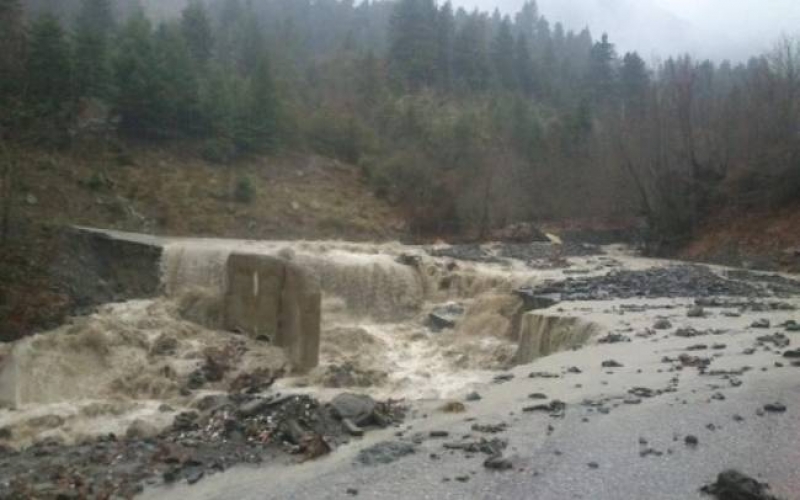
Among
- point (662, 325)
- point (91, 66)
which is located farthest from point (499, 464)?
point (91, 66)

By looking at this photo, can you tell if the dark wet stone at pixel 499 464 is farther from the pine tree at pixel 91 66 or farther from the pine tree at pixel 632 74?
the pine tree at pixel 632 74

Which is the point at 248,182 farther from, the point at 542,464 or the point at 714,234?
the point at 542,464

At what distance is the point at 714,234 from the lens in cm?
3359

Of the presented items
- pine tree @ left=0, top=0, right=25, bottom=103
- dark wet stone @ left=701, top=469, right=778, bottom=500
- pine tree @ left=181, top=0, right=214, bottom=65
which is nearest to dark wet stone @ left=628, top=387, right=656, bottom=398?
dark wet stone @ left=701, top=469, right=778, bottom=500

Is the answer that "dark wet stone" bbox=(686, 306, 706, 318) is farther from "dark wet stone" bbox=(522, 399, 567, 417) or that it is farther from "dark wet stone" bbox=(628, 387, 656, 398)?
"dark wet stone" bbox=(522, 399, 567, 417)

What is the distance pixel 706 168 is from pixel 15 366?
31.4 metres

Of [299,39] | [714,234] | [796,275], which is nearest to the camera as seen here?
[796,275]

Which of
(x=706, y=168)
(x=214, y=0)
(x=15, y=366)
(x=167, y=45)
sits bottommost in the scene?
(x=15, y=366)

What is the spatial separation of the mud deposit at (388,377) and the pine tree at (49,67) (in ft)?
55.9

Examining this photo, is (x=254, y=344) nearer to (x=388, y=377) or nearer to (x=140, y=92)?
(x=388, y=377)

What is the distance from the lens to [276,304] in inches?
733

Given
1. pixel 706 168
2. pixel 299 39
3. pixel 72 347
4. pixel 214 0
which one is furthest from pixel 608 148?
pixel 214 0

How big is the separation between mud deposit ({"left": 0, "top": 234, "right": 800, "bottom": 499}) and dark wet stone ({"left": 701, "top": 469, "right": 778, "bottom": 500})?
38cm

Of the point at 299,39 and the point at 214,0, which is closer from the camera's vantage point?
the point at 299,39
